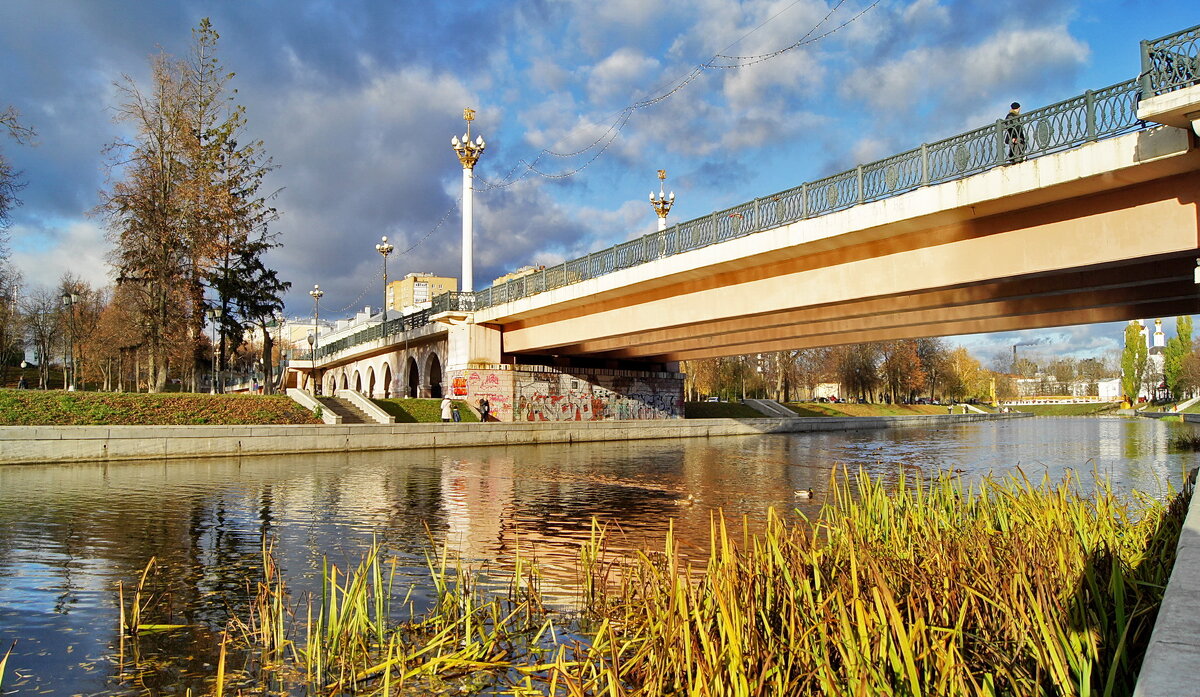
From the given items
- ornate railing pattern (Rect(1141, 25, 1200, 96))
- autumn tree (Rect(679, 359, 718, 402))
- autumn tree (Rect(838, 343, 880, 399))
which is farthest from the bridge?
autumn tree (Rect(838, 343, 880, 399))

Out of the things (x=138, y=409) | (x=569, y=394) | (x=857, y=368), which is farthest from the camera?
(x=857, y=368)

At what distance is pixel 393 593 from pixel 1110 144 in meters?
12.4

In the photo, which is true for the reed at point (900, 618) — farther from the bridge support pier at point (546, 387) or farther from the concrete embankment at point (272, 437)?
the bridge support pier at point (546, 387)

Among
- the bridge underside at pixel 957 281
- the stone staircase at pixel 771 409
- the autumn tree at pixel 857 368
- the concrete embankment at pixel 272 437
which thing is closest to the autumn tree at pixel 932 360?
the autumn tree at pixel 857 368

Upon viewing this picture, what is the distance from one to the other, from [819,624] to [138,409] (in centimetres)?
2685

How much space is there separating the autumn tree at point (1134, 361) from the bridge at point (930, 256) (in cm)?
9310

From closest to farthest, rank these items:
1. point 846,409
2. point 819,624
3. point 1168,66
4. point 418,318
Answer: point 819,624, point 1168,66, point 418,318, point 846,409

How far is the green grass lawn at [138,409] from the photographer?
23042 millimetres

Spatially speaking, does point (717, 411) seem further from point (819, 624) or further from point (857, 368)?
point (819, 624)

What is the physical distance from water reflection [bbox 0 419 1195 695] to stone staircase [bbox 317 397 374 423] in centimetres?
710

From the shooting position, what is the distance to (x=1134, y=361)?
101125mm

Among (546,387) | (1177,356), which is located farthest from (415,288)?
(1177,356)

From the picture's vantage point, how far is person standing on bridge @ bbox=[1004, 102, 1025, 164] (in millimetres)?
13445

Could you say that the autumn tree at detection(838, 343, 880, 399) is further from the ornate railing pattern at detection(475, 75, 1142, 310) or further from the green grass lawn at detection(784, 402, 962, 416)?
the ornate railing pattern at detection(475, 75, 1142, 310)
